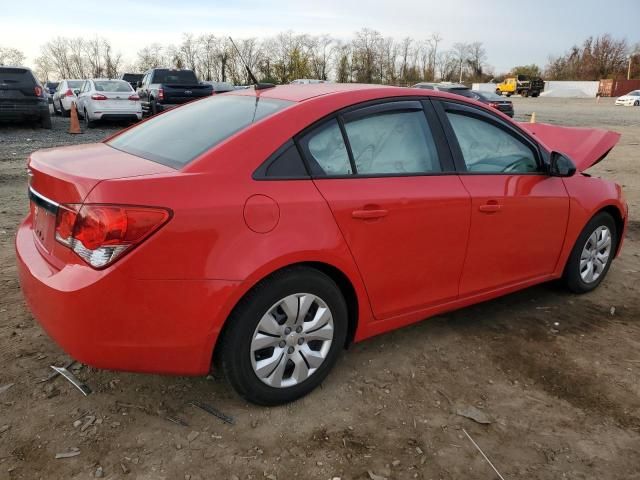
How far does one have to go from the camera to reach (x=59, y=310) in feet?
7.38

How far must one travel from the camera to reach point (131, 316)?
2209mm

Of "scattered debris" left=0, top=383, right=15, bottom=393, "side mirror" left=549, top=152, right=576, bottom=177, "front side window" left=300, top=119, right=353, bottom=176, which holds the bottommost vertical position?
"scattered debris" left=0, top=383, right=15, bottom=393

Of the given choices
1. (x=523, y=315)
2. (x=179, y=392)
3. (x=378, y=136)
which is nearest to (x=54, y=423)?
(x=179, y=392)

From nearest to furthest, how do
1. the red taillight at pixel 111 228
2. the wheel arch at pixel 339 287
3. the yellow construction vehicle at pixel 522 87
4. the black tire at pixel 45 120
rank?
the red taillight at pixel 111 228
the wheel arch at pixel 339 287
the black tire at pixel 45 120
the yellow construction vehicle at pixel 522 87

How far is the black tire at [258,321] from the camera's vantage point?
2402mm

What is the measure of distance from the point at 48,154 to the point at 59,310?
3.49 ft

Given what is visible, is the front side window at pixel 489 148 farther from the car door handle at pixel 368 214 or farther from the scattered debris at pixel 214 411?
the scattered debris at pixel 214 411

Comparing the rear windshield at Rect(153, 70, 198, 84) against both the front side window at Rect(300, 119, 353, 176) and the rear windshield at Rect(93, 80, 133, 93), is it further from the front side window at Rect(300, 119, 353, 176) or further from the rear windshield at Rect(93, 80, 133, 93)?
the front side window at Rect(300, 119, 353, 176)

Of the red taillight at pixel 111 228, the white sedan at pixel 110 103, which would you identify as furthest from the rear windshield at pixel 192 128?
the white sedan at pixel 110 103

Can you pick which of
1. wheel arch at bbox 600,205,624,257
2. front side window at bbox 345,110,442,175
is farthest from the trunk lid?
wheel arch at bbox 600,205,624,257

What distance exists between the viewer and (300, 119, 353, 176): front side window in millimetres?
2625

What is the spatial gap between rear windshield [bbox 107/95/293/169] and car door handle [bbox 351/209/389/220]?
0.66 m

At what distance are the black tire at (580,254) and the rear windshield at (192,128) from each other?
2.53 meters

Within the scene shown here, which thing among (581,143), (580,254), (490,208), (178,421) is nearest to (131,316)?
(178,421)
